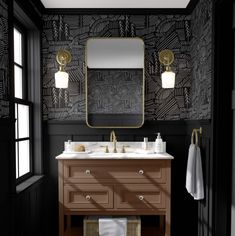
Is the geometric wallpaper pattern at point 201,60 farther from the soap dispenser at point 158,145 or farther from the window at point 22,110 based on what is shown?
the window at point 22,110

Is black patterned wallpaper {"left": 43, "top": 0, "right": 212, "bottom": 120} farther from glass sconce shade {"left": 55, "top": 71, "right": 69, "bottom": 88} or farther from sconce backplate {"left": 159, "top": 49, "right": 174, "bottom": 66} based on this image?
glass sconce shade {"left": 55, "top": 71, "right": 69, "bottom": 88}

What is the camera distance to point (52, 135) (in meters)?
3.20

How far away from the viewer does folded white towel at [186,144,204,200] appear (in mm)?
2568

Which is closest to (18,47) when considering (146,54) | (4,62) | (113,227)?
(4,62)

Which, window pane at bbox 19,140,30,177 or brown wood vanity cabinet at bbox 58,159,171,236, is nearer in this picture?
brown wood vanity cabinet at bbox 58,159,171,236

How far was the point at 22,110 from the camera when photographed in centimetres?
294

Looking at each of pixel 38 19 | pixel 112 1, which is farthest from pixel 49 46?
pixel 112 1

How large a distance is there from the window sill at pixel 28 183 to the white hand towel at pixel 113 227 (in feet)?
2.54

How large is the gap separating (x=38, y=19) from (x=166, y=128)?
1.85 m

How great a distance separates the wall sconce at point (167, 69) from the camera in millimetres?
3010

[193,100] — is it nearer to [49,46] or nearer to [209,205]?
[209,205]

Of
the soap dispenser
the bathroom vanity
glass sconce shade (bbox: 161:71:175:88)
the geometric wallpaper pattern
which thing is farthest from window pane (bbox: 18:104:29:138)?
the geometric wallpaper pattern

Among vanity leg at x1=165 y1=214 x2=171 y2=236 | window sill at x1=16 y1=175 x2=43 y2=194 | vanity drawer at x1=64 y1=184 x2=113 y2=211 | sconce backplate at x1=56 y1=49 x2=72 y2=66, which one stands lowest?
vanity leg at x1=165 y1=214 x2=171 y2=236

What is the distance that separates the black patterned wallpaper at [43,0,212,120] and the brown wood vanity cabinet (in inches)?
27.1
